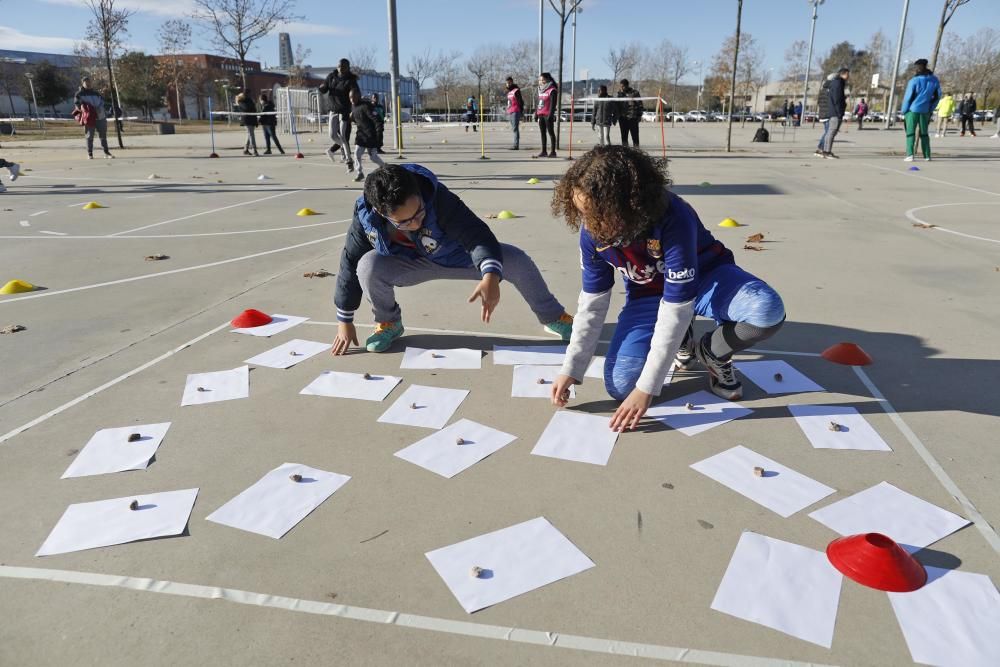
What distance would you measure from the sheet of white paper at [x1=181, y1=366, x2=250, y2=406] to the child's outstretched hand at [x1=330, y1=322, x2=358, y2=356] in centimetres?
45

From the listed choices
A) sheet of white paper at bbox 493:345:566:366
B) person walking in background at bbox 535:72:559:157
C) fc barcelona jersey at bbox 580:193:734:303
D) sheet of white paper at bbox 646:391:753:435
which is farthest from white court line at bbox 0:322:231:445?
person walking in background at bbox 535:72:559:157

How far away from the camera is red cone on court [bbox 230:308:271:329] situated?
3721mm

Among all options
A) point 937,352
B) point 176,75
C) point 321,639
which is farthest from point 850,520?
point 176,75

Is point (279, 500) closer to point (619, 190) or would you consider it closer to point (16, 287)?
point (619, 190)

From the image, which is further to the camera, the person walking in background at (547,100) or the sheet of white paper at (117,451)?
the person walking in background at (547,100)

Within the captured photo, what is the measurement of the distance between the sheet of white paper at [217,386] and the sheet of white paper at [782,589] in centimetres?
216

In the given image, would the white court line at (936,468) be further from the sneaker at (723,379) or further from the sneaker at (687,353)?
the sneaker at (687,353)

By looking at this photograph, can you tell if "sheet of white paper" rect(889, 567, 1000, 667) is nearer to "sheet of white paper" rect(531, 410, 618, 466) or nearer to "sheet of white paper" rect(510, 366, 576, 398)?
"sheet of white paper" rect(531, 410, 618, 466)

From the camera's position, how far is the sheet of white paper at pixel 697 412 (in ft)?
8.38

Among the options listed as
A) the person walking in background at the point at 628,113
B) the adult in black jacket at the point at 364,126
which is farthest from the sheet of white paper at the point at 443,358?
the person walking in background at the point at 628,113

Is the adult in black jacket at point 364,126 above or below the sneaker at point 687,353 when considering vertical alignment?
above

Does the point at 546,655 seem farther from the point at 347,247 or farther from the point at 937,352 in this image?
the point at 937,352

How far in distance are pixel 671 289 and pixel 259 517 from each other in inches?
63.6

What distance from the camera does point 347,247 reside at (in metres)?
3.22
